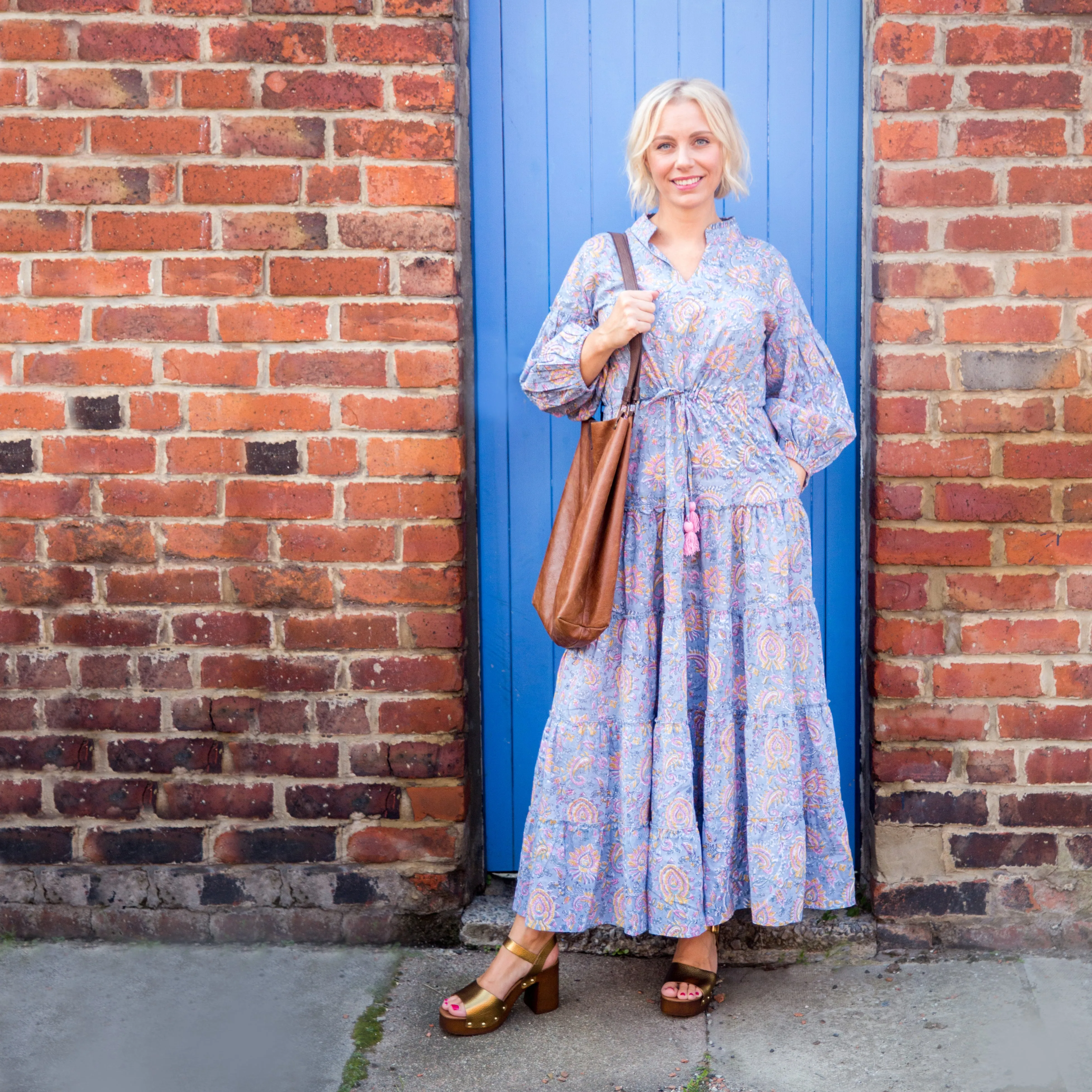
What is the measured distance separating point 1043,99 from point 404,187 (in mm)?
1527

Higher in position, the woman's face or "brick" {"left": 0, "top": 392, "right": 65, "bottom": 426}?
the woman's face

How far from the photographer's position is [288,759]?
2943 millimetres

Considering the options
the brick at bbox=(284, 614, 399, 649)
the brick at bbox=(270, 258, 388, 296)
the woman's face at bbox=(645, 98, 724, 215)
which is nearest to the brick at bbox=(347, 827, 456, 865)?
the brick at bbox=(284, 614, 399, 649)

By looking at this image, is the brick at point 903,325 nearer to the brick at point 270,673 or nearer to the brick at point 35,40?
the brick at point 270,673

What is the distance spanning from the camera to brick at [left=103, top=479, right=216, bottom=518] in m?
2.88

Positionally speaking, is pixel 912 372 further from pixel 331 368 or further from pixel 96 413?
pixel 96 413

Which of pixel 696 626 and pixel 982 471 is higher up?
pixel 982 471

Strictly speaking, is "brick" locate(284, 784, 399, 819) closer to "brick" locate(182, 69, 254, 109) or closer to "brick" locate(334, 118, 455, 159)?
"brick" locate(334, 118, 455, 159)

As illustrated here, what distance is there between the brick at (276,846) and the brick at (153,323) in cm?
127

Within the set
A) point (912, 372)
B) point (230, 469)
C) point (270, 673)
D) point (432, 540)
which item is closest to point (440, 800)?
point (270, 673)

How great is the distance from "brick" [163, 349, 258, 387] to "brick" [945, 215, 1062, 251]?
1.74 meters

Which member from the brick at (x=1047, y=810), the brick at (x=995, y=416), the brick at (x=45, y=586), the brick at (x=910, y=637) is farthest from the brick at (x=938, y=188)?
the brick at (x=45, y=586)

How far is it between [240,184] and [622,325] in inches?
41.9

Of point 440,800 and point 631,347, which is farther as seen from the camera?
point 440,800
